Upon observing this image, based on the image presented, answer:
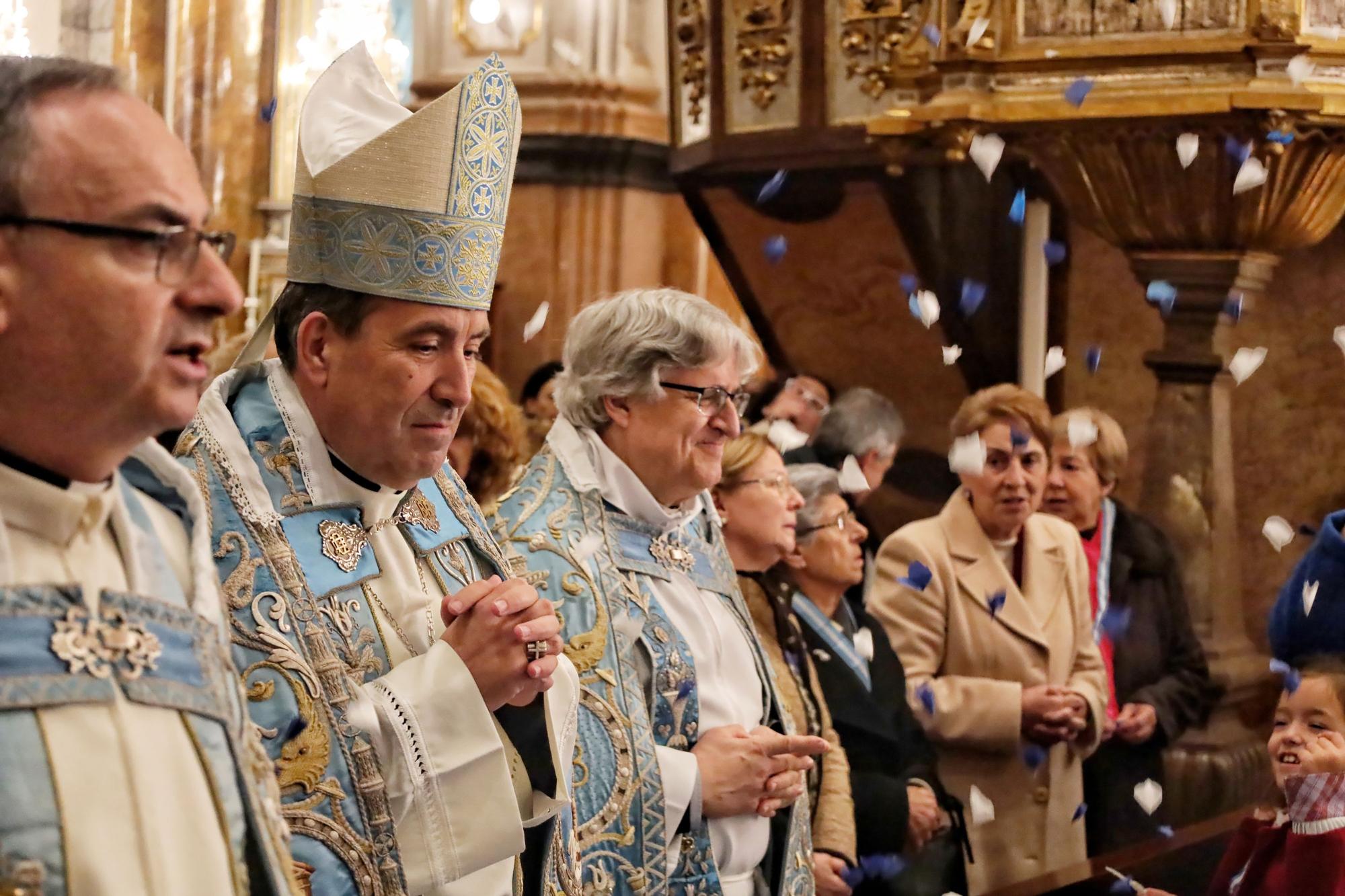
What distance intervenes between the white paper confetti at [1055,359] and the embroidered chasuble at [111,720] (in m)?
4.59

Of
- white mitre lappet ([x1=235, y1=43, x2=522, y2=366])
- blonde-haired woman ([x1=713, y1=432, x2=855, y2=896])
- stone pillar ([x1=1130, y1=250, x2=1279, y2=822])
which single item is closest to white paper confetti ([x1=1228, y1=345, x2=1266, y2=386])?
stone pillar ([x1=1130, y1=250, x2=1279, y2=822])

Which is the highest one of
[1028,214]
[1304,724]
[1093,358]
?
[1028,214]

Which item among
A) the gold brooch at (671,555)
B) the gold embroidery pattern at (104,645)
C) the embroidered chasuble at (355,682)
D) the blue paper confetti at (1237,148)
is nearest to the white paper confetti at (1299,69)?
the blue paper confetti at (1237,148)

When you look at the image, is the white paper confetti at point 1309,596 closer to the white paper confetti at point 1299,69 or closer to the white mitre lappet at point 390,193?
the white paper confetti at point 1299,69

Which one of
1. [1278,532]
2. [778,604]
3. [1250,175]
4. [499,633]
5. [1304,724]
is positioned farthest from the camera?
[1278,532]

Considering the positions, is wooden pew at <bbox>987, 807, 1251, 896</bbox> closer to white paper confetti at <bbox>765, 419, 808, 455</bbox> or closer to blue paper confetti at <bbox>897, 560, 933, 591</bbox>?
blue paper confetti at <bbox>897, 560, 933, 591</bbox>

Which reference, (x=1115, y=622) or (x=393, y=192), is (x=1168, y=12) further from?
(x=393, y=192)

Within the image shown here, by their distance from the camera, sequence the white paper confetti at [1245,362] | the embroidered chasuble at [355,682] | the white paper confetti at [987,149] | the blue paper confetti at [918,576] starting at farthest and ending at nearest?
the white paper confetti at [1245,362]
the white paper confetti at [987,149]
the blue paper confetti at [918,576]
the embroidered chasuble at [355,682]

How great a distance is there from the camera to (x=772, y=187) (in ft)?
20.4

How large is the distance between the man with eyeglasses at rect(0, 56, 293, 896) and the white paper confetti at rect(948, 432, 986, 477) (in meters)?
3.16

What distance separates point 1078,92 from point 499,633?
3169mm

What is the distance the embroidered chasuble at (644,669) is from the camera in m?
2.87

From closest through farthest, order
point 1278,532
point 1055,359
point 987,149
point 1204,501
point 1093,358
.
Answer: point 987,149
point 1204,501
point 1278,532
point 1055,359
point 1093,358

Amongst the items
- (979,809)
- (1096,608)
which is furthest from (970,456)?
(979,809)
